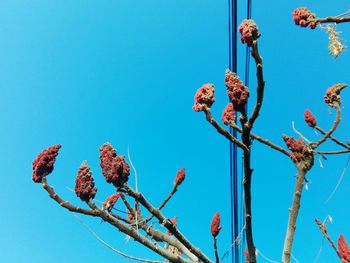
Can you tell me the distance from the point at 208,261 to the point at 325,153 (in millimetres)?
1633

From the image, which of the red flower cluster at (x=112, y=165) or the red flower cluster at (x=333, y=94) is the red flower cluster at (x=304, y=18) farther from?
the red flower cluster at (x=112, y=165)

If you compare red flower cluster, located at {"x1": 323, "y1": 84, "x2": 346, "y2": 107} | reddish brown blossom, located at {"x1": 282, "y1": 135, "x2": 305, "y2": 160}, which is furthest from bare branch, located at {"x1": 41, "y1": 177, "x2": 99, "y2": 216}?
red flower cluster, located at {"x1": 323, "y1": 84, "x2": 346, "y2": 107}

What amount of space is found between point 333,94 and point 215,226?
168cm

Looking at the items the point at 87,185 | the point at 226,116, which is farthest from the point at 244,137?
the point at 87,185

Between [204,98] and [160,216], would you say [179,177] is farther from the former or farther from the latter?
[204,98]

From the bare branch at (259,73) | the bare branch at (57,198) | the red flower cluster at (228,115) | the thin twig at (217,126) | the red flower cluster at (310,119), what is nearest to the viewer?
the bare branch at (259,73)

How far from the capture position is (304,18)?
12.9 ft

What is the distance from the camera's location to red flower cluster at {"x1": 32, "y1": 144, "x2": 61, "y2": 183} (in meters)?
2.70

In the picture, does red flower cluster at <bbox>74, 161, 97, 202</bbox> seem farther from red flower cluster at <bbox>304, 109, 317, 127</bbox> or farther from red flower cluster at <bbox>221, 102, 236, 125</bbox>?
red flower cluster at <bbox>304, 109, 317, 127</bbox>

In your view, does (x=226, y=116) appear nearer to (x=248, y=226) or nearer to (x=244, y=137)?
(x=244, y=137)

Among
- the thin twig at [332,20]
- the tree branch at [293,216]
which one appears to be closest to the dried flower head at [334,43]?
the thin twig at [332,20]

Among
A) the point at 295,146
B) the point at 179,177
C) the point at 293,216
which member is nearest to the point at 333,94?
the point at 295,146

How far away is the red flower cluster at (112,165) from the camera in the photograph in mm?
2240

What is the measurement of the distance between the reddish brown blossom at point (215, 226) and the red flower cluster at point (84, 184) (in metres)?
1.25
